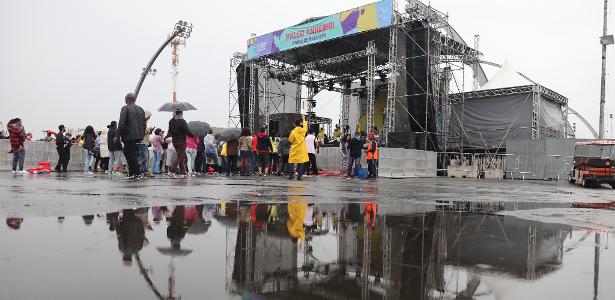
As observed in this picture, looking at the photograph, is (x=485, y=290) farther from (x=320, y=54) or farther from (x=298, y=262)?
(x=320, y=54)

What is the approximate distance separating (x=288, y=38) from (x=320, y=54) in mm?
3084

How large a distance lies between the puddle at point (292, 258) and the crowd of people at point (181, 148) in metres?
6.37

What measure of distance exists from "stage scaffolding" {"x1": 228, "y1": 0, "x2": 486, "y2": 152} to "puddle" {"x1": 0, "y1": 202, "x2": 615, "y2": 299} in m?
18.7

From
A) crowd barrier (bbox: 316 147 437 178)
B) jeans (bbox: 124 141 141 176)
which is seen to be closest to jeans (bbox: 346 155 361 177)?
crowd barrier (bbox: 316 147 437 178)

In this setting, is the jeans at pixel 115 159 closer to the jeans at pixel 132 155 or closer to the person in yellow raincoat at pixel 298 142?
the jeans at pixel 132 155

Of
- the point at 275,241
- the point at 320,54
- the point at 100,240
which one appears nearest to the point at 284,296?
the point at 275,241

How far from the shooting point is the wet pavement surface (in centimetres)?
215

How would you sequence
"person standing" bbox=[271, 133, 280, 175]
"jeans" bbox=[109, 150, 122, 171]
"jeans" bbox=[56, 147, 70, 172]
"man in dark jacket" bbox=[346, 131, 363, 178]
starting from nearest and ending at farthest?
"jeans" bbox=[109, 150, 122, 171], "man in dark jacket" bbox=[346, 131, 363, 178], "jeans" bbox=[56, 147, 70, 172], "person standing" bbox=[271, 133, 280, 175]

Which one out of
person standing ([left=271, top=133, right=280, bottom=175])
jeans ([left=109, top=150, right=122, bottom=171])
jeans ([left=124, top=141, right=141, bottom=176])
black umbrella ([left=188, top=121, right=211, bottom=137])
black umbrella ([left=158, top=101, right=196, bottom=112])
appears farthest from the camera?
person standing ([left=271, top=133, right=280, bottom=175])

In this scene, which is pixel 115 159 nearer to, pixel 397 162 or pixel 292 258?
pixel 397 162

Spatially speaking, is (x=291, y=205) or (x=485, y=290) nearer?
(x=485, y=290)

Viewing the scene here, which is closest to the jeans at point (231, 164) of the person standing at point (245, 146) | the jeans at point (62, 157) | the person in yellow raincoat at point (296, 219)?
the person standing at point (245, 146)

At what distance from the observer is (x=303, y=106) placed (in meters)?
34.2

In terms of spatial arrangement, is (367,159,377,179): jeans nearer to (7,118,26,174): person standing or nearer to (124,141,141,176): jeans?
(124,141,141,176): jeans
